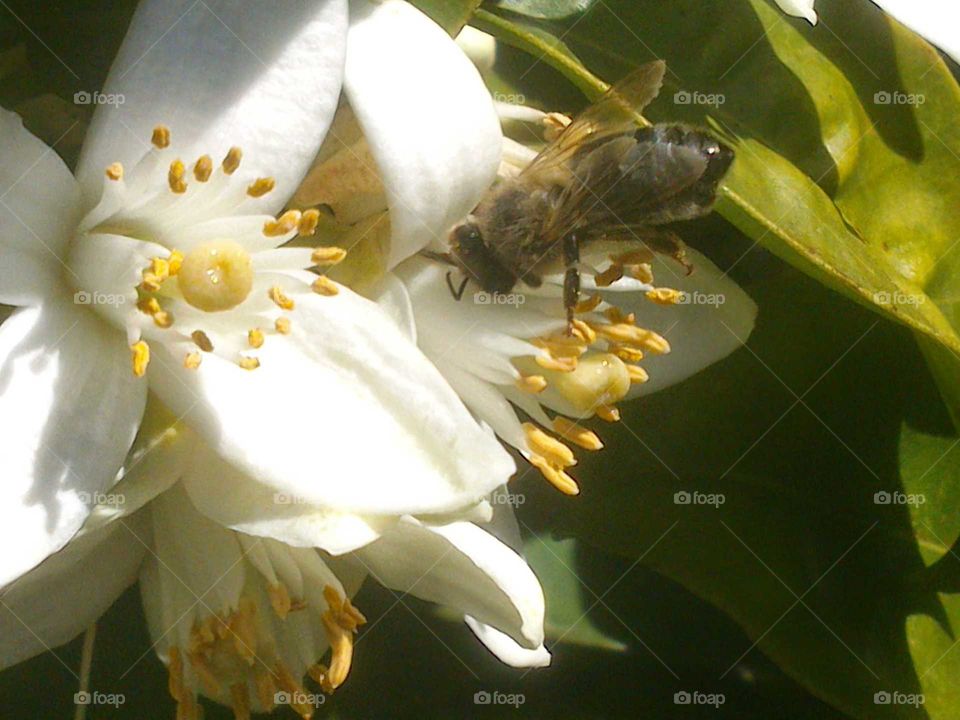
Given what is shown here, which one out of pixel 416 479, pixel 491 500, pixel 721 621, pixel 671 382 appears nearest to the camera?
pixel 416 479

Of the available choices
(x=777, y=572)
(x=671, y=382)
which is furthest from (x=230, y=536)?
(x=777, y=572)

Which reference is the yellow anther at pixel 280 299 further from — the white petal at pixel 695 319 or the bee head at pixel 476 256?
the white petal at pixel 695 319

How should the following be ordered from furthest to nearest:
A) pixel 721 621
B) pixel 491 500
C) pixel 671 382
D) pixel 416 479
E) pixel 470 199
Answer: pixel 721 621, pixel 671 382, pixel 491 500, pixel 470 199, pixel 416 479

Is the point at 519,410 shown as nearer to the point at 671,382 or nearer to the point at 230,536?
the point at 671,382

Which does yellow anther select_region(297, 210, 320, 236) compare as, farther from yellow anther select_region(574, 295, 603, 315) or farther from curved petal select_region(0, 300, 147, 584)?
yellow anther select_region(574, 295, 603, 315)

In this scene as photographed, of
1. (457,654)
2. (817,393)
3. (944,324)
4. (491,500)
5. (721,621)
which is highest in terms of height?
(944,324)

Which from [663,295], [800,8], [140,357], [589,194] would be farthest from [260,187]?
[800,8]

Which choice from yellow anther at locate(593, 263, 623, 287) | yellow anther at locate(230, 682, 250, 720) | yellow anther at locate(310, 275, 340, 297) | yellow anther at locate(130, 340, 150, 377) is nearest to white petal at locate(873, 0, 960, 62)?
yellow anther at locate(593, 263, 623, 287)
